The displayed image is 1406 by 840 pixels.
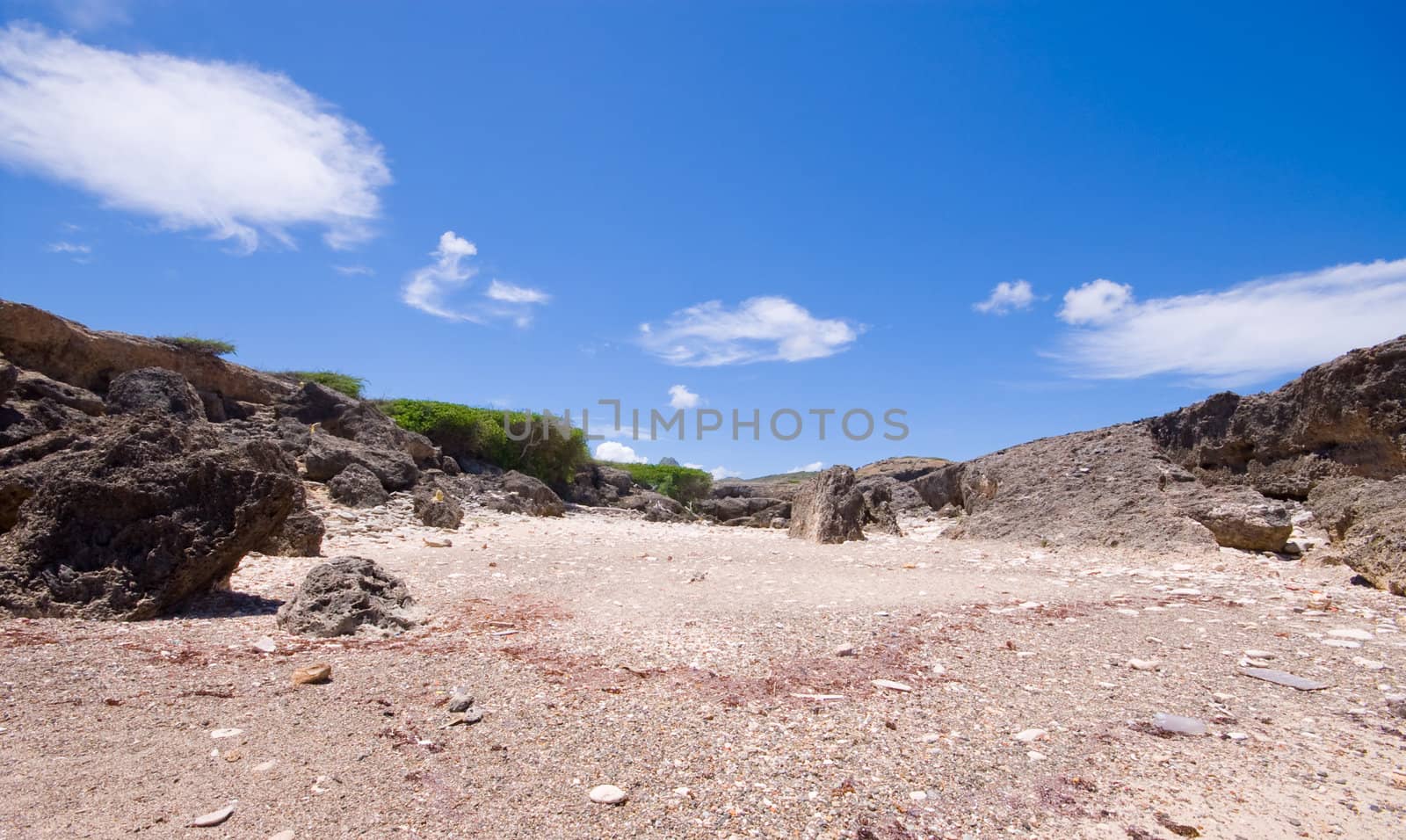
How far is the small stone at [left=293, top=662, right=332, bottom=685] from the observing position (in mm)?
3357

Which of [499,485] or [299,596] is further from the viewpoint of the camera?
[499,485]

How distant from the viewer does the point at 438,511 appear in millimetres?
11289

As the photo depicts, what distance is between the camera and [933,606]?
555 centimetres

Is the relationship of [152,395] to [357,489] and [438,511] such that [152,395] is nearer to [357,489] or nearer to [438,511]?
[357,489]

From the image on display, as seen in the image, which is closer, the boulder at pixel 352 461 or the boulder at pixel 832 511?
the boulder at pixel 832 511

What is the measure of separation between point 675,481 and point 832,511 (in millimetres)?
17850

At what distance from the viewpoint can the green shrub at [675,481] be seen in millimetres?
29250

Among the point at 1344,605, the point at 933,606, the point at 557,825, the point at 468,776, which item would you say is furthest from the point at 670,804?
the point at 1344,605

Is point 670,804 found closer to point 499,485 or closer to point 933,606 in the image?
point 933,606

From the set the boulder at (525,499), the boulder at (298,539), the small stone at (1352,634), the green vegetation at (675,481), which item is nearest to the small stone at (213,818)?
the small stone at (1352,634)

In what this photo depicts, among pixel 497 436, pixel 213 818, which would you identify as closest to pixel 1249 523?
pixel 213 818

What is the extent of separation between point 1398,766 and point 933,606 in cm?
299

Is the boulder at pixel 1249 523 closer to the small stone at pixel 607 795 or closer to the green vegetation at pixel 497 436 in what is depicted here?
the small stone at pixel 607 795

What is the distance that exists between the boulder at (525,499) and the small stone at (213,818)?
12.7 metres
